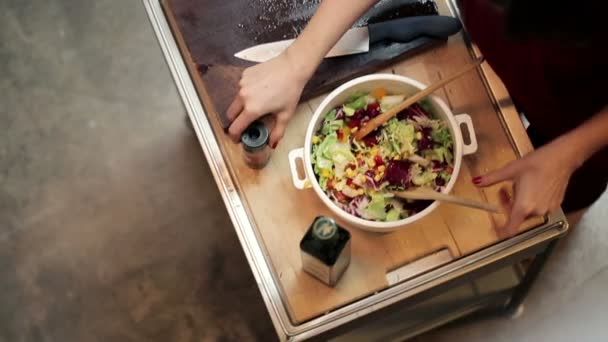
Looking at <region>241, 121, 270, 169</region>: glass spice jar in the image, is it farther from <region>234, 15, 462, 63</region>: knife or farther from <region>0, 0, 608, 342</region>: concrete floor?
<region>0, 0, 608, 342</region>: concrete floor

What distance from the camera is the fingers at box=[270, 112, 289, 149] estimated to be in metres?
0.84

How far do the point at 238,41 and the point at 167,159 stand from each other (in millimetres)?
684

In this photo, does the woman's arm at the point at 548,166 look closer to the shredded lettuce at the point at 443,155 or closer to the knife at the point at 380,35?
the shredded lettuce at the point at 443,155

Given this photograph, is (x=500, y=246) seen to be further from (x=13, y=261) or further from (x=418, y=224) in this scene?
(x=13, y=261)

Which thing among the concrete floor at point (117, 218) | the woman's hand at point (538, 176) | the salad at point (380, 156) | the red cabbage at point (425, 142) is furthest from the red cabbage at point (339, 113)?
the concrete floor at point (117, 218)

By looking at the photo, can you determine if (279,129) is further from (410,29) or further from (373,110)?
(410,29)

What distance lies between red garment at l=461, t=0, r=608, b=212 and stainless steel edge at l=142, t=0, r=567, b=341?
0.49 feet

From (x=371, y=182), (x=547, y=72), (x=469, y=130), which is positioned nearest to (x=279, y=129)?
(x=371, y=182)

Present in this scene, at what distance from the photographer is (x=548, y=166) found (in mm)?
789

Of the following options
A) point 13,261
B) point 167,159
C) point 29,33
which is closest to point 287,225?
point 167,159

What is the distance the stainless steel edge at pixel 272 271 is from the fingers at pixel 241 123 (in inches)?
2.2

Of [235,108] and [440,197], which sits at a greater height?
[235,108]

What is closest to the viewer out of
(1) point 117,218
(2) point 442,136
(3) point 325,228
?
(3) point 325,228

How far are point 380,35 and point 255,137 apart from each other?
0.24 m
